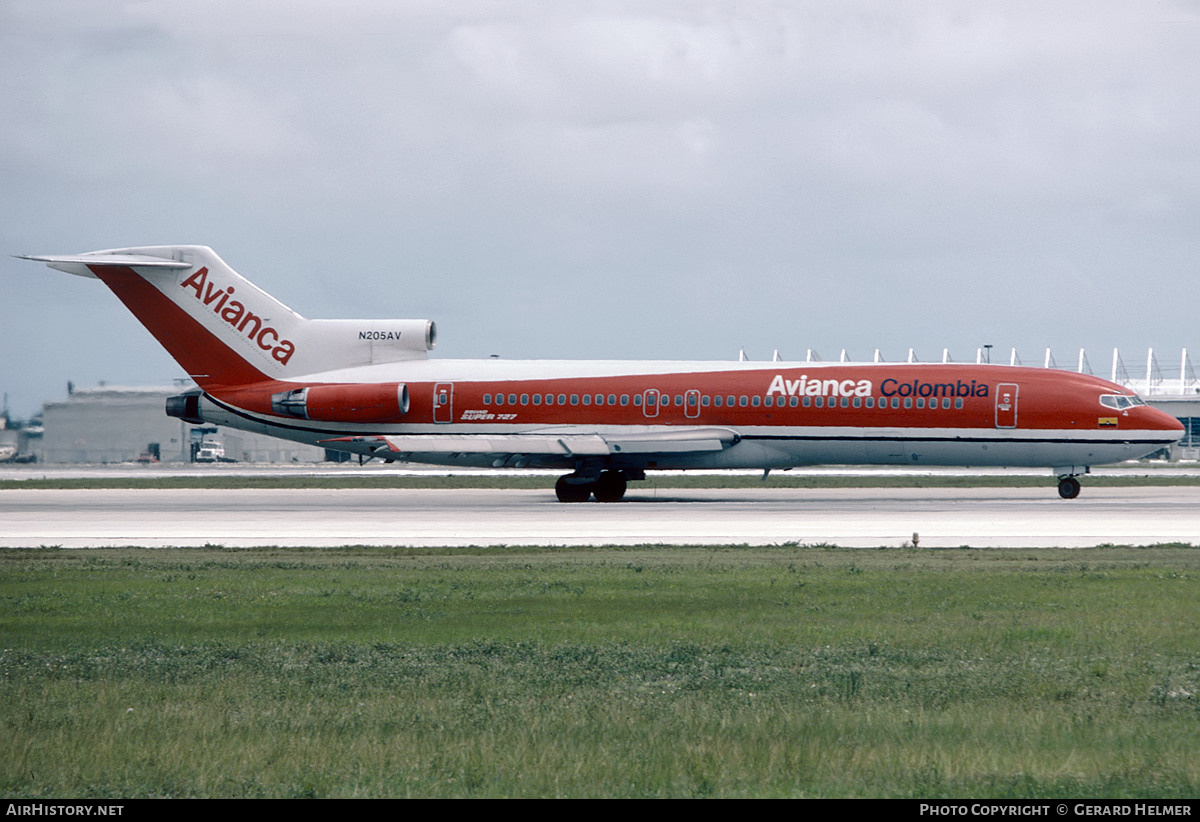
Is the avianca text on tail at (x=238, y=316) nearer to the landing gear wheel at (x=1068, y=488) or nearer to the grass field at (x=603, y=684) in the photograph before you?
the grass field at (x=603, y=684)

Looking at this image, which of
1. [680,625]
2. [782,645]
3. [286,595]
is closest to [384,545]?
[286,595]

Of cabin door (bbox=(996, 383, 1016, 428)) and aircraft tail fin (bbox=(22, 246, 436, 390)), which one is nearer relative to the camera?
cabin door (bbox=(996, 383, 1016, 428))

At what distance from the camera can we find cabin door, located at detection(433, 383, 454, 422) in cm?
4133

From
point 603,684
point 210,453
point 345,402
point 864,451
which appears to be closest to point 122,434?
point 210,453

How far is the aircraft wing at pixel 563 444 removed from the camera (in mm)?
38344

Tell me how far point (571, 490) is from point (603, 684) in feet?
95.2

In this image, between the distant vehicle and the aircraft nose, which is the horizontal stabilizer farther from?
the distant vehicle

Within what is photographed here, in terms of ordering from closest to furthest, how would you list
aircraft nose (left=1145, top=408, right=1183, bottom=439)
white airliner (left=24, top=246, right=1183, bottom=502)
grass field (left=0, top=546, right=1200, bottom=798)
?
grass field (left=0, top=546, right=1200, bottom=798) → aircraft nose (left=1145, top=408, right=1183, bottom=439) → white airliner (left=24, top=246, right=1183, bottom=502)

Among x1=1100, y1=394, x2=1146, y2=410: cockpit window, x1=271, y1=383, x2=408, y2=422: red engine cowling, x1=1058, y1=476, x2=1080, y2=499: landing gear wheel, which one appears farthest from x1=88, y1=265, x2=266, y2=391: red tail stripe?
x1=1100, y1=394, x2=1146, y2=410: cockpit window

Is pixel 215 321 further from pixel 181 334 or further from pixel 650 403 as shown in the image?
pixel 650 403

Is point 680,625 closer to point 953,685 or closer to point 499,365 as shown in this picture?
point 953,685

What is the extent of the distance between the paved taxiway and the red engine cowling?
270cm

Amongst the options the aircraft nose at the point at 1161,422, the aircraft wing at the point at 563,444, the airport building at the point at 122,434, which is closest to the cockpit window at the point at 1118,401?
the aircraft nose at the point at 1161,422
